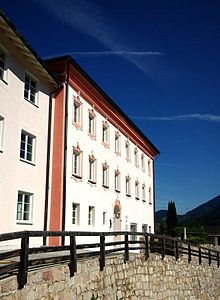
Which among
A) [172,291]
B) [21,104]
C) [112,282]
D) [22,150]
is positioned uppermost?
[21,104]

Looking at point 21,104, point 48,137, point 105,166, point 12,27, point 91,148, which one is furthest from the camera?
point 105,166

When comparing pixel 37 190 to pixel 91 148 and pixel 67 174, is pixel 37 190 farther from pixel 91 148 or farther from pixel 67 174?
pixel 91 148

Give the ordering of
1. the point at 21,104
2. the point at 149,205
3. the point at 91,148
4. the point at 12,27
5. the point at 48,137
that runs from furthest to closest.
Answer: the point at 149,205
the point at 91,148
the point at 48,137
the point at 21,104
the point at 12,27

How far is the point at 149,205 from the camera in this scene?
34.9 m

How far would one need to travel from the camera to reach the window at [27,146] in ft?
54.9

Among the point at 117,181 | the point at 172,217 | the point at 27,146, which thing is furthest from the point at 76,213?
the point at 172,217

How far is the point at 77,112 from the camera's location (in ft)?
68.9

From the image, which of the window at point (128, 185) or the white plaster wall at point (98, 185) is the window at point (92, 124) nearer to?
the white plaster wall at point (98, 185)

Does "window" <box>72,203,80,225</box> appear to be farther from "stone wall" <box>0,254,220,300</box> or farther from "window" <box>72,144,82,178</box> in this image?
"stone wall" <box>0,254,220,300</box>

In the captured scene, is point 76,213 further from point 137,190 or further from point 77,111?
point 137,190

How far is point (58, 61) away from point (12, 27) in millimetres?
5309

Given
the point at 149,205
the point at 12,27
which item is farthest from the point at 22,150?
the point at 149,205

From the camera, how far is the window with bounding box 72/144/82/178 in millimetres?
20205

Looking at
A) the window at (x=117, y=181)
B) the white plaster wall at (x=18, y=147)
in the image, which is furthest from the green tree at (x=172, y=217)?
the white plaster wall at (x=18, y=147)
